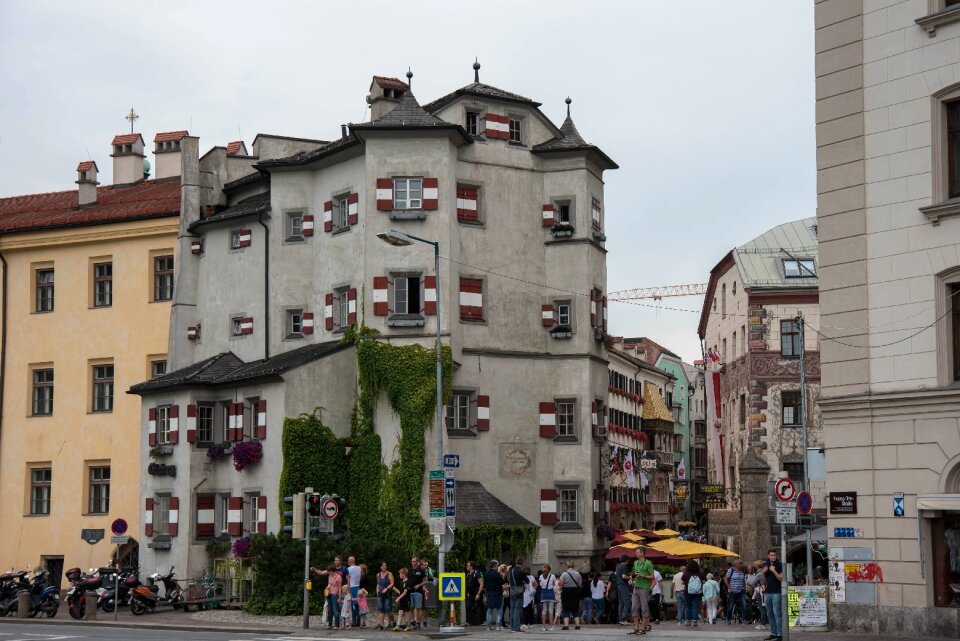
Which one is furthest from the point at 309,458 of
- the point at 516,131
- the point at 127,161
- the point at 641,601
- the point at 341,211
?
the point at 127,161

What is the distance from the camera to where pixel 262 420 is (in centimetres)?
A: 4812

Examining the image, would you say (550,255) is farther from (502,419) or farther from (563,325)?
(502,419)

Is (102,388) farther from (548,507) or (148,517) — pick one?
(548,507)

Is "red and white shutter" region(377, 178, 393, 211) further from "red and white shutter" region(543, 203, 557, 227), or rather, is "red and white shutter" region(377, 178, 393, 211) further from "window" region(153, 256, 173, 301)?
"window" region(153, 256, 173, 301)

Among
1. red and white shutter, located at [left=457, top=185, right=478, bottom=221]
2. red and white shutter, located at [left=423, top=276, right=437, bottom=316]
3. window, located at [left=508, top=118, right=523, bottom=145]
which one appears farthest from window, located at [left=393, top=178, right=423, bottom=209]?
window, located at [left=508, top=118, right=523, bottom=145]

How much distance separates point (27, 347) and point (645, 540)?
27.2 metres

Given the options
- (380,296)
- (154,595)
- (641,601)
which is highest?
(380,296)

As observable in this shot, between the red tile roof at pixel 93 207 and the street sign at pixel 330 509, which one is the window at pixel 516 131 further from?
the street sign at pixel 330 509

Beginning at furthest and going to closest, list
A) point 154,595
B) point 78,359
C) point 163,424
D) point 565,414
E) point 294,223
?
point 78,359 → point 294,223 → point 163,424 → point 565,414 → point 154,595

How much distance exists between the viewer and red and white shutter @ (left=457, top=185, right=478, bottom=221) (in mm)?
49594

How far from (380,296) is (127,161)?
23335 millimetres

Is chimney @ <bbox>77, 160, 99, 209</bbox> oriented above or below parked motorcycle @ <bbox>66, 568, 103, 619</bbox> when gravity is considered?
above

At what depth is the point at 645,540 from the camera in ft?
182

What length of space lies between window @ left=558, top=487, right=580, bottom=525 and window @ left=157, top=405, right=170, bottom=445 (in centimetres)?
1435
